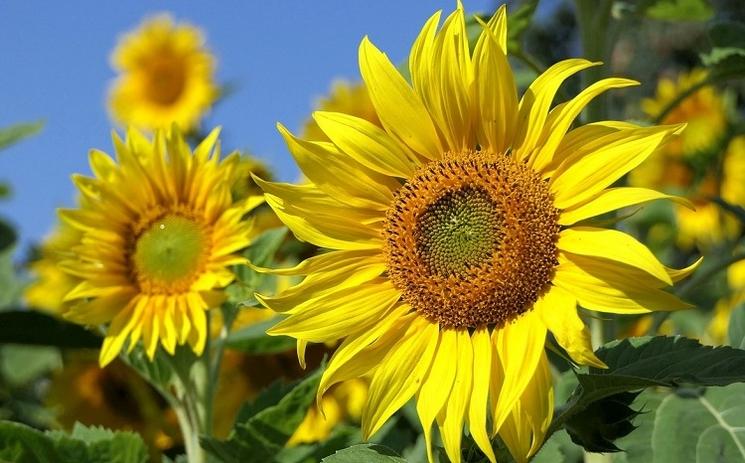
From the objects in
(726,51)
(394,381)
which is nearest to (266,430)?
(394,381)

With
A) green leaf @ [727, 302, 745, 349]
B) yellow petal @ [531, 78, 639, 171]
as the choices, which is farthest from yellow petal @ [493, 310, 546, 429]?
green leaf @ [727, 302, 745, 349]

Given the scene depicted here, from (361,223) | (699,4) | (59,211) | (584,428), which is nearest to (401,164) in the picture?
(361,223)

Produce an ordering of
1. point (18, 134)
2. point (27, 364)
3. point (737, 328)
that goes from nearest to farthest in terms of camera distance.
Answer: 1. point (737, 328)
2. point (18, 134)
3. point (27, 364)

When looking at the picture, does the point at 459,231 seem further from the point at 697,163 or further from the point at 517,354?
the point at 697,163

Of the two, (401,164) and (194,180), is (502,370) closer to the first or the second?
(401,164)

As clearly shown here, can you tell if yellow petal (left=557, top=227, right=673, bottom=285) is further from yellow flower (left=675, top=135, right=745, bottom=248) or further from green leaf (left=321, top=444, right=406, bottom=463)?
yellow flower (left=675, top=135, right=745, bottom=248)

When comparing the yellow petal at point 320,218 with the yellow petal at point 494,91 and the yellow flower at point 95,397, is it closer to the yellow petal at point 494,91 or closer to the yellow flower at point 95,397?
the yellow petal at point 494,91
